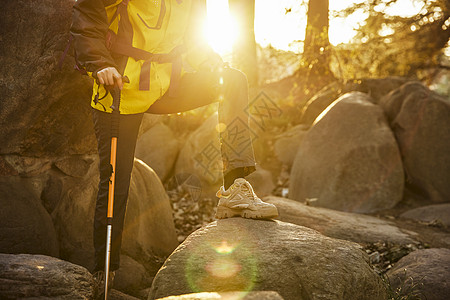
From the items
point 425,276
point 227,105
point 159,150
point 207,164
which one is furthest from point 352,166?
point 227,105

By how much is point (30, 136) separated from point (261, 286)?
272 cm

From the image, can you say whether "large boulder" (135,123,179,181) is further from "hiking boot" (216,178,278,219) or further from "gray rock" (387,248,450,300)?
"gray rock" (387,248,450,300)

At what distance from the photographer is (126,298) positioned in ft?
11.0

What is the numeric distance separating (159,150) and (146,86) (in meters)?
5.50

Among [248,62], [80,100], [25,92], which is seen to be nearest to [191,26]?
[80,100]

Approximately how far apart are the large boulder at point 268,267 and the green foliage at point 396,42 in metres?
9.03

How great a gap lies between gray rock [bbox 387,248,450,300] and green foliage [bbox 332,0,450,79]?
26.0 ft

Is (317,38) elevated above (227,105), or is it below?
above

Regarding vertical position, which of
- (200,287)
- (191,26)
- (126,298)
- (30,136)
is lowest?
(126,298)

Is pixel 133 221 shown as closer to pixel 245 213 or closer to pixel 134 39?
pixel 245 213

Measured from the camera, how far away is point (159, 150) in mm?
8680

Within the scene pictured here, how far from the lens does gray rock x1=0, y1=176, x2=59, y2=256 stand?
3604 mm

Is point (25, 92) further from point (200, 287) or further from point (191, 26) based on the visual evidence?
point (200, 287)

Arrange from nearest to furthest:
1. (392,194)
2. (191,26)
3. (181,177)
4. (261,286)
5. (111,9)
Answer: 1. (261,286)
2. (111,9)
3. (191,26)
4. (392,194)
5. (181,177)
